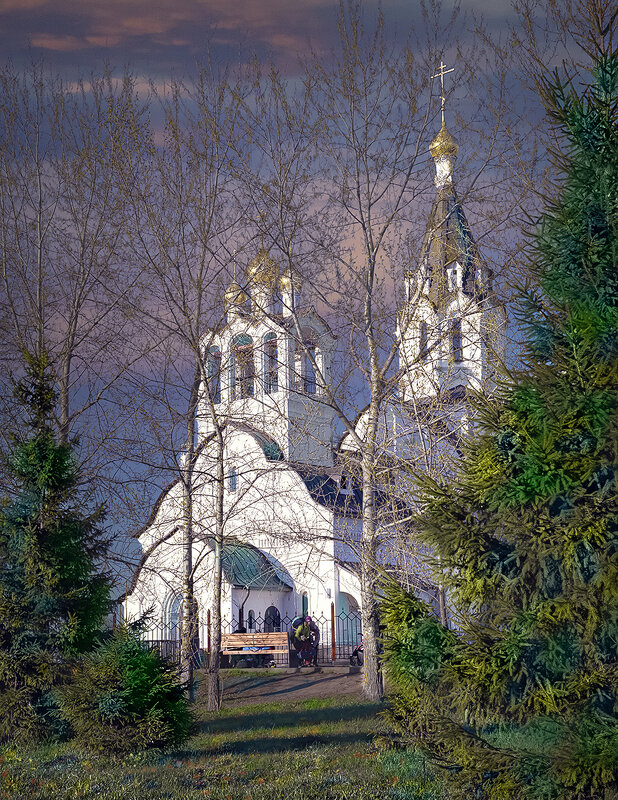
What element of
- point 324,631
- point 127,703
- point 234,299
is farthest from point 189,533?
point 324,631

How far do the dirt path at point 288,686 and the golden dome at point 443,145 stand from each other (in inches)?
418

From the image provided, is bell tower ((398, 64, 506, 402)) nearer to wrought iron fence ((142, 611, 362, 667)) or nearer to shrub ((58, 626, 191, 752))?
shrub ((58, 626, 191, 752))

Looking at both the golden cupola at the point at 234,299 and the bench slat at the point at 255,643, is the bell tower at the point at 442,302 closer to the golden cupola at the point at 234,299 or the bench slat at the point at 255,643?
the golden cupola at the point at 234,299

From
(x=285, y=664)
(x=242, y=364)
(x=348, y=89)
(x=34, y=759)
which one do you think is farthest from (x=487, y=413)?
(x=285, y=664)

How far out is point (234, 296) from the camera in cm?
1711

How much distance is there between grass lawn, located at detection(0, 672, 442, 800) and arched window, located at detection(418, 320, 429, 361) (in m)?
5.99

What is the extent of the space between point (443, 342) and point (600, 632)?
1015 cm

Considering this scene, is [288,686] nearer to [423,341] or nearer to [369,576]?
[369,576]

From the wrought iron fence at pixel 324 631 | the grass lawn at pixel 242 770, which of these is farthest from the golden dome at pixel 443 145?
the wrought iron fence at pixel 324 631

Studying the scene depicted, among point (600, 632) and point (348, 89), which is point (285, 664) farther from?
point (600, 632)

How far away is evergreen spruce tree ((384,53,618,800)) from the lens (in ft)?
17.9

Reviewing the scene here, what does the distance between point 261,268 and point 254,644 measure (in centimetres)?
1187

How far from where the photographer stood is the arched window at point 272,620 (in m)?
30.0

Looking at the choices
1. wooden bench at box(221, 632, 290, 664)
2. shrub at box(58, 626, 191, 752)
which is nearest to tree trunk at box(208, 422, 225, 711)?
shrub at box(58, 626, 191, 752)
